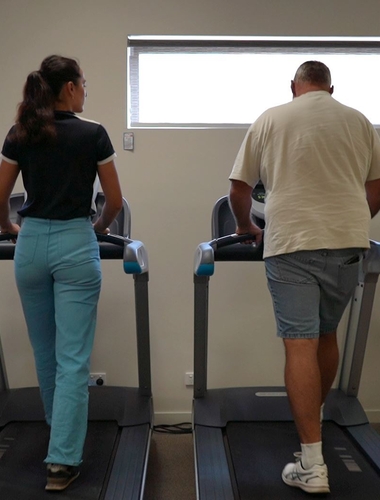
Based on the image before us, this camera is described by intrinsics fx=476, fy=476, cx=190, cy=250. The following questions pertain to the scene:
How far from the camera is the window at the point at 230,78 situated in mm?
2928

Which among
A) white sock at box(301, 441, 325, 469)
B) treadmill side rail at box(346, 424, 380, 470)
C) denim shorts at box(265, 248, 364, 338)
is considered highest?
denim shorts at box(265, 248, 364, 338)

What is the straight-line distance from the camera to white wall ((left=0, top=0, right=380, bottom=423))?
2.80 metres

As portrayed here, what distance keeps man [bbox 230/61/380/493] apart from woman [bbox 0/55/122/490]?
25.1 inches

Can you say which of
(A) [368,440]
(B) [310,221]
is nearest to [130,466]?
(A) [368,440]

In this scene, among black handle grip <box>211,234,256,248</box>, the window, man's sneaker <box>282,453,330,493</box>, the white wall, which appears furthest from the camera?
the window

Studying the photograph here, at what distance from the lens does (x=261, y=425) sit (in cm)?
242

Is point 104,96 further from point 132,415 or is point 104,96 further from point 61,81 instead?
point 132,415

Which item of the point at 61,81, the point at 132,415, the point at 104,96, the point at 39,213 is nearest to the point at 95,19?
the point at 104,96

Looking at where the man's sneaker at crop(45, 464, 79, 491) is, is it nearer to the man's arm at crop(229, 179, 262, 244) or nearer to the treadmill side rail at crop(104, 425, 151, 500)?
the treadmill side rail at crop(104, 425, 151, 500)

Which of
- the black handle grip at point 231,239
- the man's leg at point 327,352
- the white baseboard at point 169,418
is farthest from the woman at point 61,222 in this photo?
the white baseboard at point 169,418

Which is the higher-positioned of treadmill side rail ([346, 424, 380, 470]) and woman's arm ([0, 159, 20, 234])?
woman's arm ([0, 159, 20, 234])

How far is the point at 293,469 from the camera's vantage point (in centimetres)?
182

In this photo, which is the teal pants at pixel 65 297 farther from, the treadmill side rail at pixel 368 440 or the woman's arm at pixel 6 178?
the treadmill side rail at pixel 368 440

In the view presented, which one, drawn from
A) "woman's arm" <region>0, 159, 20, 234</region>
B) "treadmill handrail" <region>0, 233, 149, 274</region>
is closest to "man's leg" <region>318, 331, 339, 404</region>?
"treadmill handrail" <region>0, 233, 149, 274</region>
